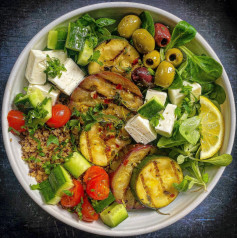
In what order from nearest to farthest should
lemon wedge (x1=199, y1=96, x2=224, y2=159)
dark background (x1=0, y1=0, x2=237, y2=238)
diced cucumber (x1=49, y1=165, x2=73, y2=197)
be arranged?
diced cucumber (x1=49, y1=165, x2=73, y2=197), lemon wedge (x1=199, y1=96, x2=224, y2=159), dark background (x1=0, y1=0, x2=237, y2=238)

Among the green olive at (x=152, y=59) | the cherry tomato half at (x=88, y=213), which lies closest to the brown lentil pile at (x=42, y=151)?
the cherry tomato half at (x=88, y=213)

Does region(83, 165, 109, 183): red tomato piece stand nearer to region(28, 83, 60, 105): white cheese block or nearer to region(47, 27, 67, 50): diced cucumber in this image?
region(28, 83, 60, 105): white cheese block

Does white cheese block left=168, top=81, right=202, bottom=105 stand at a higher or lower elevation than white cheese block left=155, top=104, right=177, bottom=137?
higher

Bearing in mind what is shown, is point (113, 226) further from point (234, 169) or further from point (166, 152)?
point (234, 169)

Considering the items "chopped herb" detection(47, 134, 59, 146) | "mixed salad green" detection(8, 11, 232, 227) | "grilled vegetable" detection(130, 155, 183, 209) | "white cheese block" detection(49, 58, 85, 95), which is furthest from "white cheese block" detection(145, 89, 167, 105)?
"chopped herb" detection(47, 134, 59, 146)

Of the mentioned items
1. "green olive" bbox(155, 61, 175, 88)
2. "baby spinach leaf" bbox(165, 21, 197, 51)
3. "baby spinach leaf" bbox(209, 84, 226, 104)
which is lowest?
"baby spinach leaf" bbox(209, 84, 226, 104)

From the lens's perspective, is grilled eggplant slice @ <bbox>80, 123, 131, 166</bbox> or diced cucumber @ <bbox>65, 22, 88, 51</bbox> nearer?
diced cucumber @ <bbox>65, 22, 88, 51</bbox>
